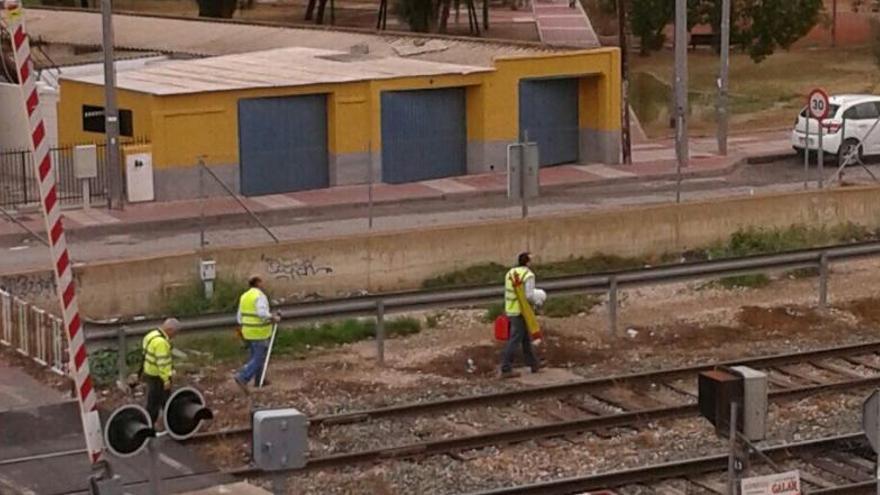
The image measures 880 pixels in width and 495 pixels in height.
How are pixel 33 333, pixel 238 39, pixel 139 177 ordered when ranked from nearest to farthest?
1. pixel 33 333
2. pixel 139 177
3. pixel 238 39

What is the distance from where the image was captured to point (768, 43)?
5984 centimetres

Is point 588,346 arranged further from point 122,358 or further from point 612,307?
point 122,358

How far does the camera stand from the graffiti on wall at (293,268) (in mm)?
Answer: 25078

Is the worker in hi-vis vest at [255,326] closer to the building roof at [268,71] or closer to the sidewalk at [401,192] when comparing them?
the sidewalk at [401,192]

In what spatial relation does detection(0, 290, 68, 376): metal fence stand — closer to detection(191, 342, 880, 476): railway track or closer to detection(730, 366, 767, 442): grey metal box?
detection(191, 342, 880, 476): railway track

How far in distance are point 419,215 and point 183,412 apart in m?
22.9

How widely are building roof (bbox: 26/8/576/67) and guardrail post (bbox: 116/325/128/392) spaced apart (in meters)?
20.2

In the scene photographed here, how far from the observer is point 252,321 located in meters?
19.8

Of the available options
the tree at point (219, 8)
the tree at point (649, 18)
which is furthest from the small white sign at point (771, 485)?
the tree at point (219, 8)

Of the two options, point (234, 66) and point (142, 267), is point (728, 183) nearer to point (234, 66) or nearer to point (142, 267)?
point (234, 66)

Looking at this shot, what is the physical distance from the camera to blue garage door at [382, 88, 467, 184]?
37781 mm

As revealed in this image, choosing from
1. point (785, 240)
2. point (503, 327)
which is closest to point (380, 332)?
point (503, 327)

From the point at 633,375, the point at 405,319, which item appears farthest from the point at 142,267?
the point at 633,375

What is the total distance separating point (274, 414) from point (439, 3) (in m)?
54.4
